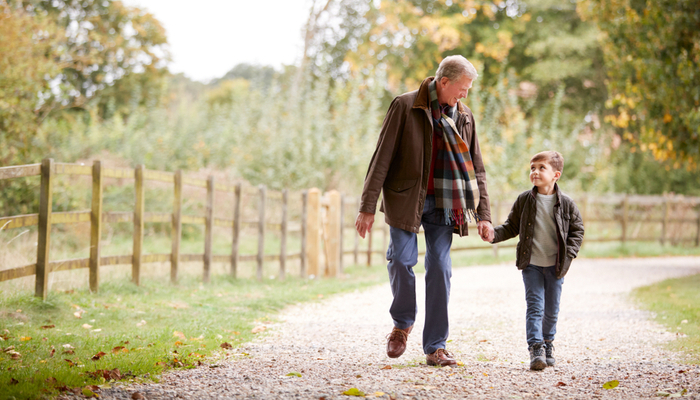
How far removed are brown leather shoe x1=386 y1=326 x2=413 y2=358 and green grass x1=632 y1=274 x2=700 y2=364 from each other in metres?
1.93

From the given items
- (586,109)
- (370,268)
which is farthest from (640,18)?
(586,109)

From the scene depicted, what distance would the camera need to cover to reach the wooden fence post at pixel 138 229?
7.14m

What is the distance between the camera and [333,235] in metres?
10.5

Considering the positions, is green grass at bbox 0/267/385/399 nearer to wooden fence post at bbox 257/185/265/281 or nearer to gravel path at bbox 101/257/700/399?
gravel path at bbox 101/257/700/399

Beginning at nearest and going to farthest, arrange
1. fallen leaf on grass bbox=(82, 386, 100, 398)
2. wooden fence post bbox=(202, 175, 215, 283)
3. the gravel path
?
fallen leaf on grass bbox=(82, 386, 100, 398) → the gravel path → wooden fence post bbox=(202, 175, 215, 283)

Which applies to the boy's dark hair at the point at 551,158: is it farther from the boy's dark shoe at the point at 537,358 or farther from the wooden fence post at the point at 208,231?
the wooden fence post at the point at 208,231

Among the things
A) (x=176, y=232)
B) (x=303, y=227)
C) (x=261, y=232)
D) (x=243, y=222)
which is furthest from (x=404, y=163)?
(x=303, y=227)

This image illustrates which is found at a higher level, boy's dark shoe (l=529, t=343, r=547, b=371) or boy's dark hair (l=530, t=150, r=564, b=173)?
boy's dark hair (l=530, t=150, r=564, b=173)

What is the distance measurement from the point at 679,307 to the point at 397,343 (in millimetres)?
4617

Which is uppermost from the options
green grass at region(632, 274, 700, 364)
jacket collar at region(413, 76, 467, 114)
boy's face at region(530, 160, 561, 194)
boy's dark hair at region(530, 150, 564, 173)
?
jacket collar at region(413, 76, 467, 114)

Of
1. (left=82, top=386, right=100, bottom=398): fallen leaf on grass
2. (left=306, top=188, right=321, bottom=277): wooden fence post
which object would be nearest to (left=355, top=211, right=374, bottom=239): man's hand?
(left=82, top=386, right=100, bottom=398): fallen leaf on grass

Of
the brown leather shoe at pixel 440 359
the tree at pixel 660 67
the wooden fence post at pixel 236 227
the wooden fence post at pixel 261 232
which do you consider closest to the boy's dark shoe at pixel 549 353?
the brown leather shoe at pixel 440 359

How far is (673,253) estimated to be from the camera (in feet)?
55.9

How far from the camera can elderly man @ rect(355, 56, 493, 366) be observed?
13.1 feet
